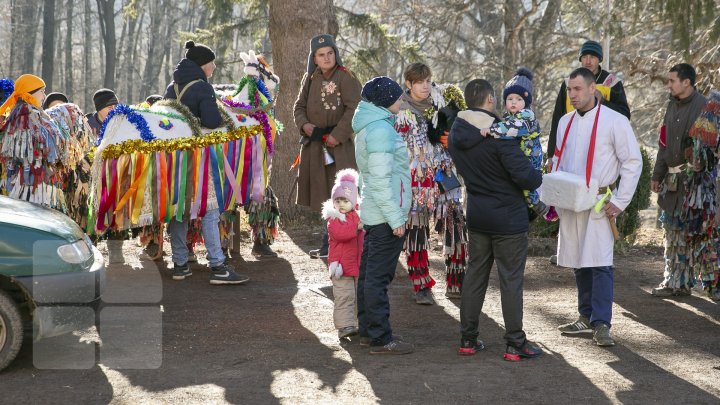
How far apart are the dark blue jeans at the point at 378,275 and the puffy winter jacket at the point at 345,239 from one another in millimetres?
250

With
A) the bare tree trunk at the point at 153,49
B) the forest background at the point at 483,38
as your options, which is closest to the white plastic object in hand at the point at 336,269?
the forest background at the point at 483,38

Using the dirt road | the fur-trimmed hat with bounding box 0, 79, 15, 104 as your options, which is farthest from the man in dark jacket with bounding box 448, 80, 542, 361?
the fur-trimmed hat with bounding box 0, 79, 15, 104

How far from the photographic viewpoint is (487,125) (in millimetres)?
5637

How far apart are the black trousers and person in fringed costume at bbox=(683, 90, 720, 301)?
2297 mm

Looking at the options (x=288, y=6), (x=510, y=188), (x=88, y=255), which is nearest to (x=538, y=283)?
(x=510, y=188)

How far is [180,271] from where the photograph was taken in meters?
8.50

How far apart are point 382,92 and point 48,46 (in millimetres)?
30060

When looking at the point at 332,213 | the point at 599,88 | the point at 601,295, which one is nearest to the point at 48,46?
the point at 599,88

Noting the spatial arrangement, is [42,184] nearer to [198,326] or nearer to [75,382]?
[198,326]

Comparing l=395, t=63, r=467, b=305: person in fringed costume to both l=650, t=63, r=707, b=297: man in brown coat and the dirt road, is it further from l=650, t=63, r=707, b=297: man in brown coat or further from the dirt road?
l=650, t=63, r=707, b=297: man in brown coat

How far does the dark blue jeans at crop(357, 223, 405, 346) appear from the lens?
594 centimetres

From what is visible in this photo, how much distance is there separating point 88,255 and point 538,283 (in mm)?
4346

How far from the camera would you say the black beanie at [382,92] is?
5.84 meters

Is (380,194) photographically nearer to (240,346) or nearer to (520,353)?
(520,353)
